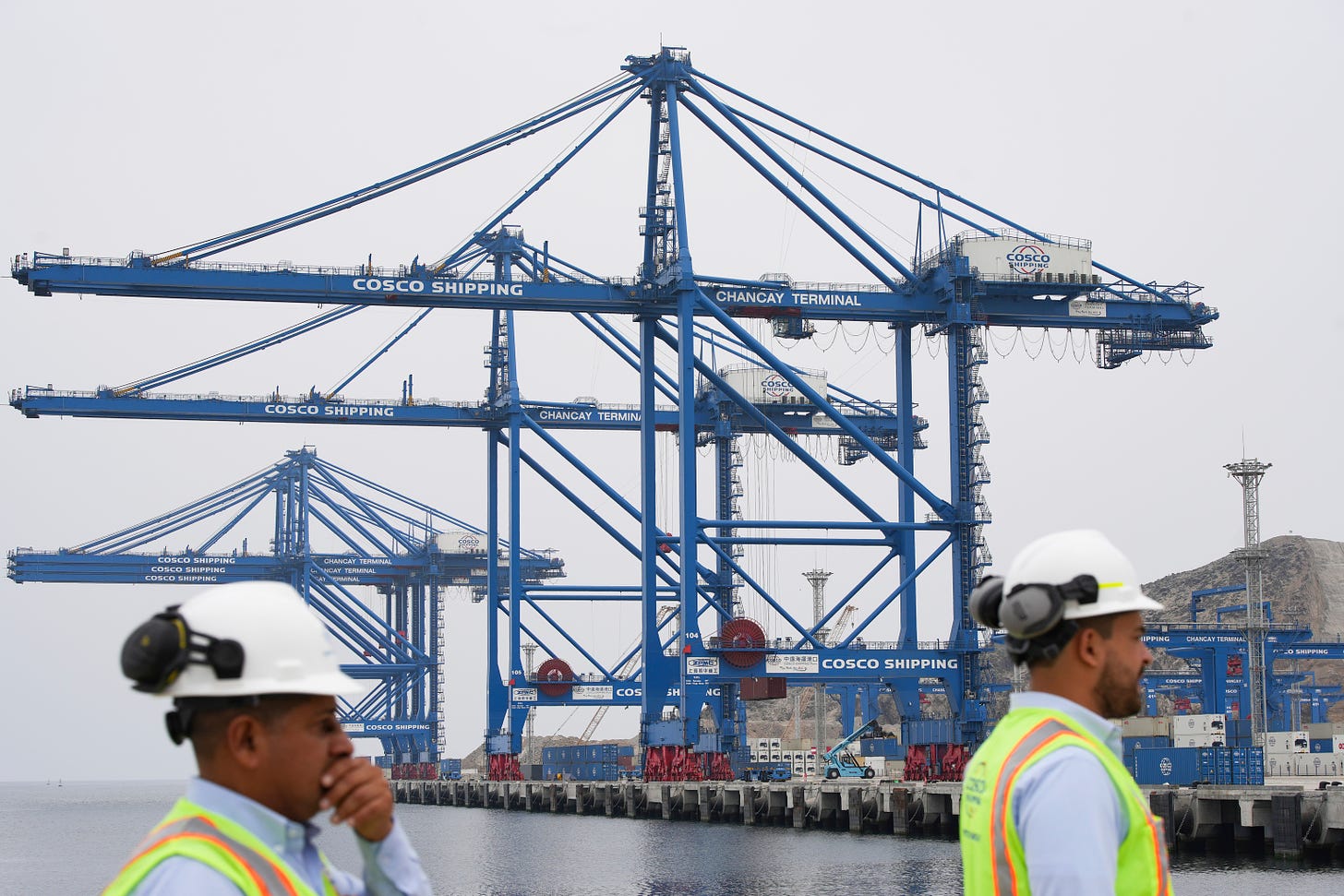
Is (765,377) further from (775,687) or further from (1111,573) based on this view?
(1111,573)

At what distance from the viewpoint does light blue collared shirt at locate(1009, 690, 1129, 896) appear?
3.25 metres

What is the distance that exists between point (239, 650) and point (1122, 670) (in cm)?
171

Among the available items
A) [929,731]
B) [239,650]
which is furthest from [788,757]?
[239,650]

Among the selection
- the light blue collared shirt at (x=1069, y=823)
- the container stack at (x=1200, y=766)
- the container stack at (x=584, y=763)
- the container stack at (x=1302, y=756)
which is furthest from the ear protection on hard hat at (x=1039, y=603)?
the container stack at (x=584, y=763)

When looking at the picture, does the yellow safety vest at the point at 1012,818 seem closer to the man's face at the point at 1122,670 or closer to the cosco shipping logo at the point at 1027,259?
the man's face at the point at 1122,670

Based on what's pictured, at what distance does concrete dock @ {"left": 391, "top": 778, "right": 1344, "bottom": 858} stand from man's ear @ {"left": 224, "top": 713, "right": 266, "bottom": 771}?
25.7 meters

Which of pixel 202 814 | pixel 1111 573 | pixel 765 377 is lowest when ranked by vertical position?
pixel 202 814

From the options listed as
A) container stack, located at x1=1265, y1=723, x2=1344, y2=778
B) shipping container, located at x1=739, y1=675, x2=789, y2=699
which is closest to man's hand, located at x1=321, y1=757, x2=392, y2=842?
shipping container, located at x1=739, y1=675, x2=789, y2=699

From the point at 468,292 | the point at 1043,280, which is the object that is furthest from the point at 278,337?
the point at 1043,280

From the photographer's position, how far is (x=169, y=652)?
2.91 m

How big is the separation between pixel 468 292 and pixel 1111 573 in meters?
40.6

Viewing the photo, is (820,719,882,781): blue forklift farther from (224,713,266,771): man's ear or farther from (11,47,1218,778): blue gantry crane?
(224,713,266,771): man's ear

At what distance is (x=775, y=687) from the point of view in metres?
45.4

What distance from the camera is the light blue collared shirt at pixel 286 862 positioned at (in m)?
2.77
